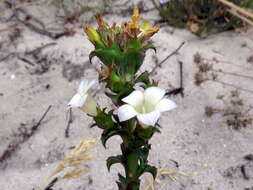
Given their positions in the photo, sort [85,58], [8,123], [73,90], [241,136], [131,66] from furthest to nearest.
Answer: [85,58] < [73,90] < [8,123] < [241,136] < [131,66]

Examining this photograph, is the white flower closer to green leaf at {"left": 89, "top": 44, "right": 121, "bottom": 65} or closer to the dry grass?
green leaf at {"left": 89, "top": 44, "right": 121, "bottom": 65}

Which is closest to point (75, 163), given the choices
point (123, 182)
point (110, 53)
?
point (123, 182)

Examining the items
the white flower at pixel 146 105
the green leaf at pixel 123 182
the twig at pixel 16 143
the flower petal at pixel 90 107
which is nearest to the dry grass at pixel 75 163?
the twig at pixel 16 143

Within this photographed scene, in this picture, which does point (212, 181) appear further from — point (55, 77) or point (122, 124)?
point (55, 77)

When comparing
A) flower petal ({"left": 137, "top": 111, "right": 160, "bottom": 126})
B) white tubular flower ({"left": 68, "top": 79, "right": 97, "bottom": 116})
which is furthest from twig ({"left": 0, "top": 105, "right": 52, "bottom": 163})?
flower petal ({"left": 137, "top": 111, "right": 160, "bottom": 126})

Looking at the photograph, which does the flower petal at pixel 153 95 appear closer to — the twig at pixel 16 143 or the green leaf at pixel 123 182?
the green leaf at pixel 123 182

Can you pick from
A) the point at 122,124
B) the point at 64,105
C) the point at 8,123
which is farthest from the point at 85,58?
the point at 122,124

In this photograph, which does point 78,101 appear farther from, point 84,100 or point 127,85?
point 127,85
